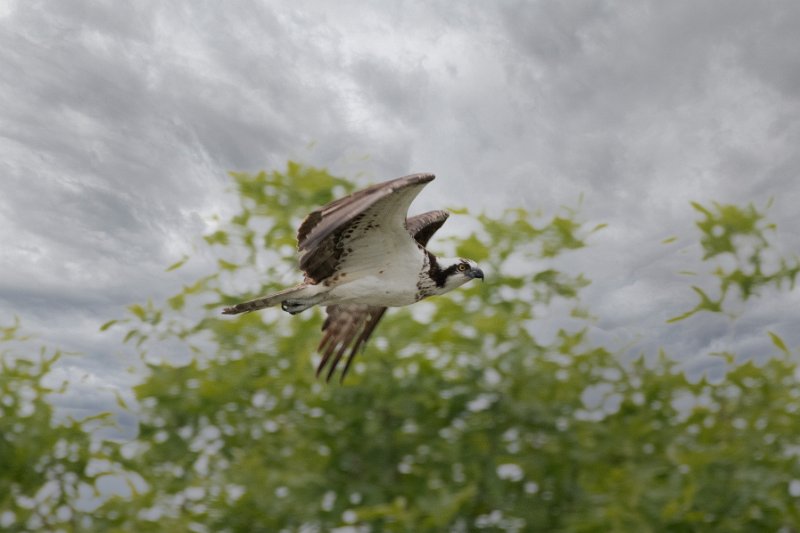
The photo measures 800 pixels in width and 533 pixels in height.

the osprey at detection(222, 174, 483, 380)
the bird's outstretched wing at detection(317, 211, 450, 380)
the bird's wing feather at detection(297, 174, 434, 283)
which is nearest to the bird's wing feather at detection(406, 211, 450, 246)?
the bird's outstretched wing at detection(317, 211, 450, 380)

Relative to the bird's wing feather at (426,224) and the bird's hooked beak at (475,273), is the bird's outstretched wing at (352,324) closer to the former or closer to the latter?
the bird's wing feather at (426,224)

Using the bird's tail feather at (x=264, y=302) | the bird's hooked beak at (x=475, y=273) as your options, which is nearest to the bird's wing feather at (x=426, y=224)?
the bird's hooked beak at (x=475, y=273)

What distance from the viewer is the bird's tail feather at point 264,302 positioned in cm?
552

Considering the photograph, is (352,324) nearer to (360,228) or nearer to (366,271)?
(366,271)

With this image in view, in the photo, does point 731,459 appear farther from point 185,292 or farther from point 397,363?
point 185,292

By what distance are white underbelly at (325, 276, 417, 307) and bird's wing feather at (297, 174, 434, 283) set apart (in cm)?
13

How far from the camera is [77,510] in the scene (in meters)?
5.88

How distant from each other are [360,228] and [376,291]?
483 millimetres

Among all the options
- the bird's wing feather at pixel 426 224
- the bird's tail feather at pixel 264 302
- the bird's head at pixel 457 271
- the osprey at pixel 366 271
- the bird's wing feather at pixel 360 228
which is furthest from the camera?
the bird's wing feather at pixel 426 224

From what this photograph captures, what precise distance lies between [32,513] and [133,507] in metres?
0.82

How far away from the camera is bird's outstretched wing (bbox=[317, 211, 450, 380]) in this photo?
578 cm

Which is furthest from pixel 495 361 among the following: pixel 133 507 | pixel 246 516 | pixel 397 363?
pixel 133 507

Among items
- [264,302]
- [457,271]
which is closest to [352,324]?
[264,302]

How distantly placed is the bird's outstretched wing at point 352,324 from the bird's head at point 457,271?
38cm
